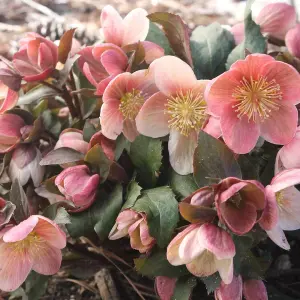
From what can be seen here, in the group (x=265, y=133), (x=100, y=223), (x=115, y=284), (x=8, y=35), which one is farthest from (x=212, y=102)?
(x=8, y=35)

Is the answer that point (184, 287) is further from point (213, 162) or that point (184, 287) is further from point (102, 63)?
point (102, 63)

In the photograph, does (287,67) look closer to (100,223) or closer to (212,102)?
(212,102)

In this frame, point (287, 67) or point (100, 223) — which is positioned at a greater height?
point (287, 67)

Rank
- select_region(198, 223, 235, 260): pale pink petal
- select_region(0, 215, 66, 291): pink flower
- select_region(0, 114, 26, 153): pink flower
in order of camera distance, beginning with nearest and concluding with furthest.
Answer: select_region(198, 223, 235, 260): pale pink petal → select_region(0, 215, 66, 291): pink flower → select_region(0, 114, 26, 153): pink flower

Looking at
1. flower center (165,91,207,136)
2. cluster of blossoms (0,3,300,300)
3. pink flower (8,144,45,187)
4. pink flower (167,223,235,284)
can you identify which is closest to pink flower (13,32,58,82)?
cluster of blossoms (0,3,300,300)

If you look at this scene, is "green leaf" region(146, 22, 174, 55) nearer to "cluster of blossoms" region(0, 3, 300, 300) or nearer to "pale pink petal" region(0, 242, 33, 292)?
"cluster of blossoms" region(0, 3, 300, 300)

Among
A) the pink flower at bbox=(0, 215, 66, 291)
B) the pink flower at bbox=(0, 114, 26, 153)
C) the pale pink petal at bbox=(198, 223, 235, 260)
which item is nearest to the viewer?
the pale pink petal at bbox=(198, 223, 235, 260)
